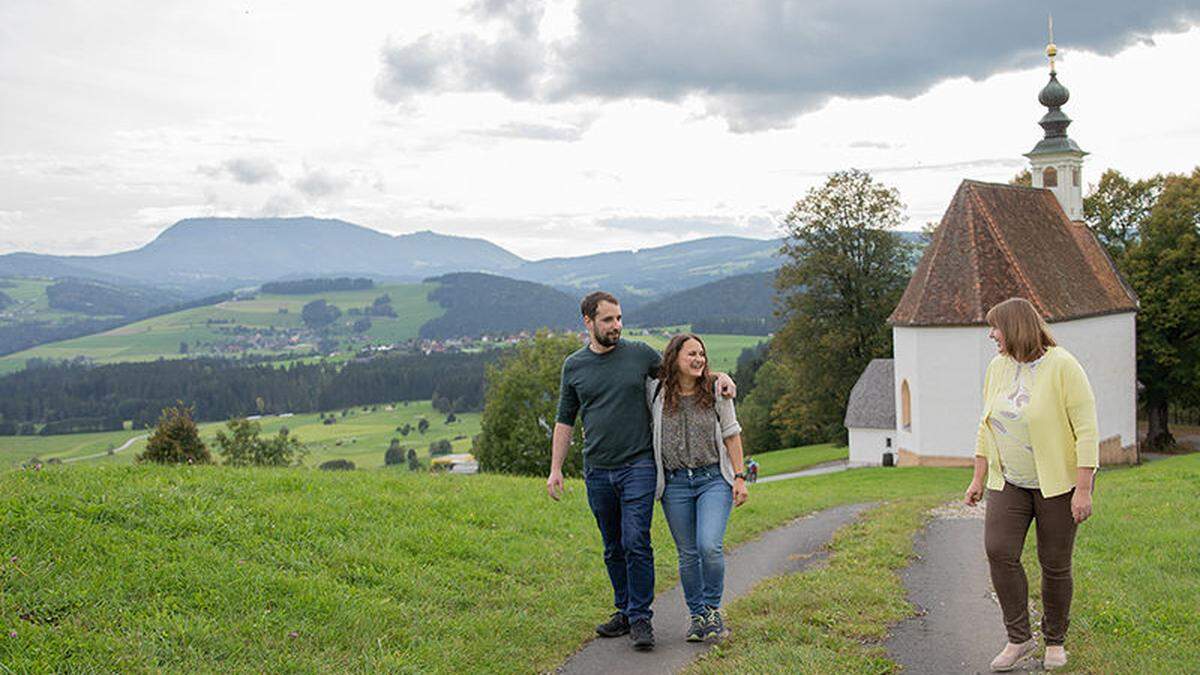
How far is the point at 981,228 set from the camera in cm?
3023

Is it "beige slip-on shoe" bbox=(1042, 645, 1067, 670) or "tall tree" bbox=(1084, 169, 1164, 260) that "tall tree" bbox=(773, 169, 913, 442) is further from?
"beige slip-on shoe" bbox=(1042, 645, 1067, 670)

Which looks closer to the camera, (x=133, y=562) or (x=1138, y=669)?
(x=1138, y=669)

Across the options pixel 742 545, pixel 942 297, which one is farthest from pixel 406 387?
A: pixel 742 545

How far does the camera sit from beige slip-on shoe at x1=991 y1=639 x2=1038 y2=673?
5953 millimetres

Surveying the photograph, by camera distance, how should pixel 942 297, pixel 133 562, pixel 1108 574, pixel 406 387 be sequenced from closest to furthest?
pixel 133 562
pixel 1108 574
pixel 942 297
pixel 406 387

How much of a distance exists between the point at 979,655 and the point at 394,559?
4438 mm

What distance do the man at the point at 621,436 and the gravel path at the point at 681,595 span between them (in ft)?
0.63

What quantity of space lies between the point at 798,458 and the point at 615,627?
3719cm

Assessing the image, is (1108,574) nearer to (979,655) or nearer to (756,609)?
(979,655)

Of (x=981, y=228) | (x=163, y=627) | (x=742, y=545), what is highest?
(x=981, y=228)

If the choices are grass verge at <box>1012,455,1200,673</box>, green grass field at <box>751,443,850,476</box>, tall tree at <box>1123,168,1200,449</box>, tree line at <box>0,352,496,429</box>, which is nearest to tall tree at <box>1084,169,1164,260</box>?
tall tree at <box>1123,168,1200,449</box>

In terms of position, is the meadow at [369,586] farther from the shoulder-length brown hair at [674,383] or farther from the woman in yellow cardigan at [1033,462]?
the shoulder-length brown hair at [674,383]

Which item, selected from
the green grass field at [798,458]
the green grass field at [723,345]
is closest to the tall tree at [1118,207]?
the green grass field at [798,458]

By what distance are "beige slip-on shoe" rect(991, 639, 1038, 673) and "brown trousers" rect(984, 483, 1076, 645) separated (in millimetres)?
42
